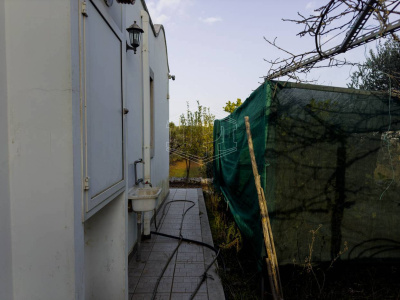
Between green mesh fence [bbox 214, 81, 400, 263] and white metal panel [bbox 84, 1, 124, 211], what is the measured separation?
136 cm

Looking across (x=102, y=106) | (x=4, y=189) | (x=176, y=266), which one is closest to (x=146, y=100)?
(x=102, y=106)

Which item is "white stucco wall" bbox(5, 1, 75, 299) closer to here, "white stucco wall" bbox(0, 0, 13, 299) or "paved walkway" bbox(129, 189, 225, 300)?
"white stucco wall" bbox(0, 0, 13, 299)

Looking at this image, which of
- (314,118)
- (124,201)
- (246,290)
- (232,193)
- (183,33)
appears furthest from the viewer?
(183,33)

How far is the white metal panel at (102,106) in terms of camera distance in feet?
4.65

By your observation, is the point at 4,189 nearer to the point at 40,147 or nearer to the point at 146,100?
the point at 40,147

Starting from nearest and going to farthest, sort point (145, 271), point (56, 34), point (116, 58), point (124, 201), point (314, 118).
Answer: point (56, 34), point (116, 58), point (124, 201), point (314, 118), point (145, 271)

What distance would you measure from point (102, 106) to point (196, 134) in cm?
831

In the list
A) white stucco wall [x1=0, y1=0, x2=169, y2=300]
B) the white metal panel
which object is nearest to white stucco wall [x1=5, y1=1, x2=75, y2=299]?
white stucco wall [x1=0, y1=0, x2=169, y2=300]

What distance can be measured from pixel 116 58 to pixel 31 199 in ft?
4.11

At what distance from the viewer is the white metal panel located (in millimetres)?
1416

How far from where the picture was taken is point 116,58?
1.96 metres

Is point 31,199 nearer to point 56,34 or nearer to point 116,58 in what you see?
point 56,34

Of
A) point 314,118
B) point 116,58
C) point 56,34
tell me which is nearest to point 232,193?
point 314,118

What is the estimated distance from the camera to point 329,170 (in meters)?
2.36
